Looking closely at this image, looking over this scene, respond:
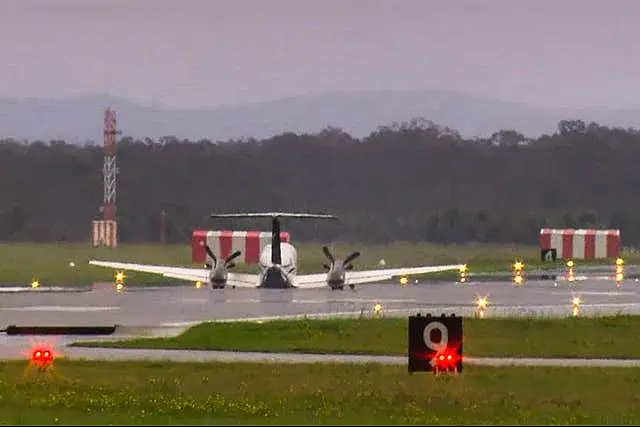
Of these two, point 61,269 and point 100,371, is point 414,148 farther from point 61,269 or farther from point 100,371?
point 100,371

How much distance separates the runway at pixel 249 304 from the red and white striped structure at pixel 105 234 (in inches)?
2003

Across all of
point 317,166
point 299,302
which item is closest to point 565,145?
point 317,166

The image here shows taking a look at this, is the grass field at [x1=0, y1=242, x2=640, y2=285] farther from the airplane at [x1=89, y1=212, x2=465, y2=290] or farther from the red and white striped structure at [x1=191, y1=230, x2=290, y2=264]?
the airplane at [x1=89, y1=212, x2=465, y2=290]

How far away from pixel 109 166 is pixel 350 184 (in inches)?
814

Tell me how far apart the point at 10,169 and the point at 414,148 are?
3834 cm

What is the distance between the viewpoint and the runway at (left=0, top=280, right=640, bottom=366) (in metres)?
41.8

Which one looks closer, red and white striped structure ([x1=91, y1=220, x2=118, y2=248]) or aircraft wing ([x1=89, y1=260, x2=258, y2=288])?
aircraft wing ([x1=89, y1=260, x2=258, y2=288])

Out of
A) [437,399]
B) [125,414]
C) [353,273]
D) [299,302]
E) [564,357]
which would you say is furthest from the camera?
[353,273]

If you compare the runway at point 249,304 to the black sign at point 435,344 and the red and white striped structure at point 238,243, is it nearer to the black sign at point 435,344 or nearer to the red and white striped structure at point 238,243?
the black sign at point 435,344

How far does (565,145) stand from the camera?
165125 millimetres

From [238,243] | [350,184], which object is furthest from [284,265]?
[350,184]

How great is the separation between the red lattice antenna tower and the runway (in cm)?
6122

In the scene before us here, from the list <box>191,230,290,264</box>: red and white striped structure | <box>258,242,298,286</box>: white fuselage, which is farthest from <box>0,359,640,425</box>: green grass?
<box>191,230,290,264</box>: red and white striped structure

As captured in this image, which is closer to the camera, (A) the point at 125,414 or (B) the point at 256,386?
(A) the point at 125,414
